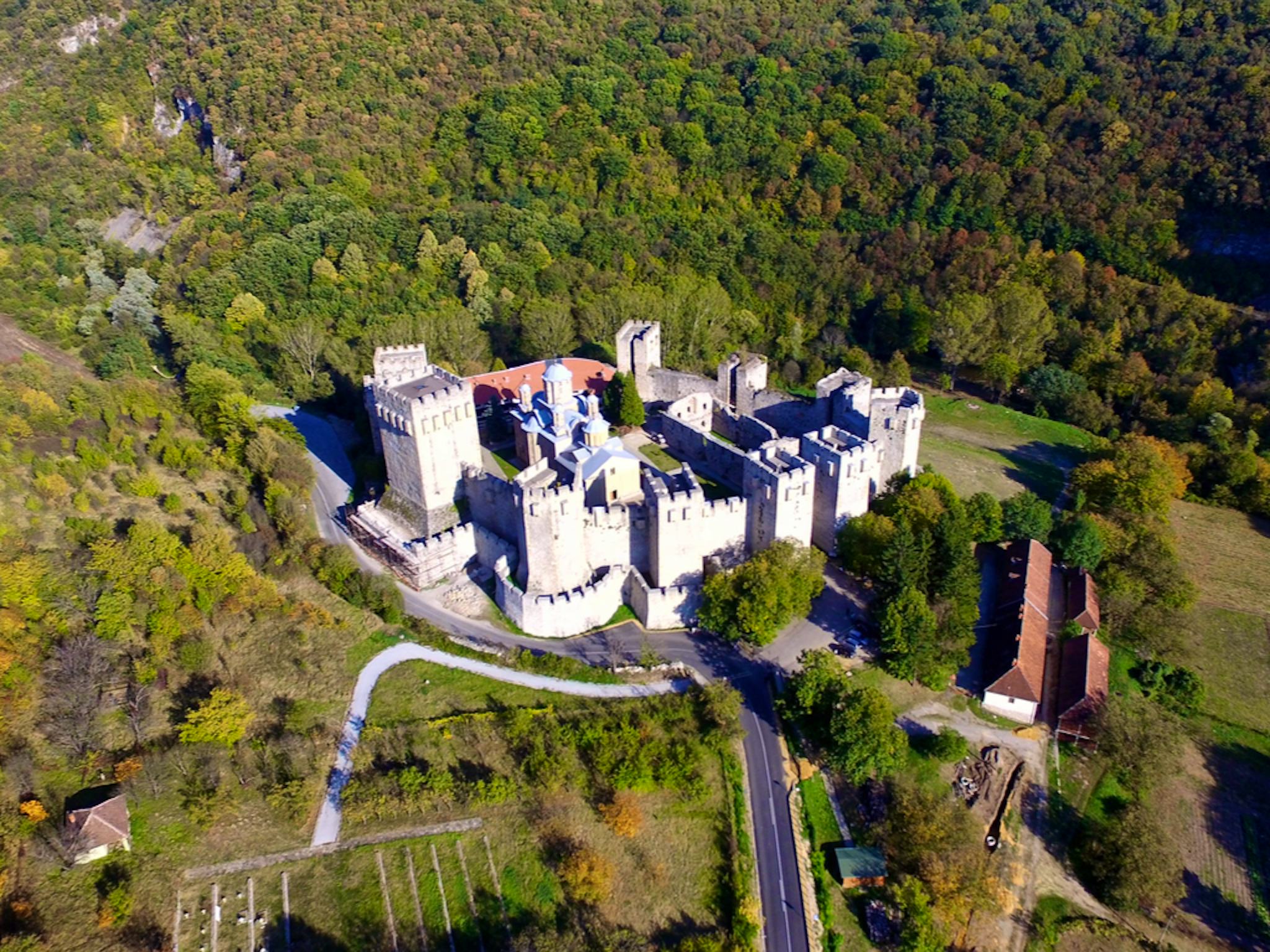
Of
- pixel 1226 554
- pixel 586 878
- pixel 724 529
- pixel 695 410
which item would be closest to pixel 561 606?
pixel 724 529

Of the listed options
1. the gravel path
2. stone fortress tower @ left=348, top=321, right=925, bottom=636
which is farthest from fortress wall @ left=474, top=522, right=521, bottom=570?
the gravel path

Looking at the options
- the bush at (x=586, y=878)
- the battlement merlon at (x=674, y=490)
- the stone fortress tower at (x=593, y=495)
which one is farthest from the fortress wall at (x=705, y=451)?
the bush at (x=586, y=878)

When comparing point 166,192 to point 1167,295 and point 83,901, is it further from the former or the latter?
point 1167,295

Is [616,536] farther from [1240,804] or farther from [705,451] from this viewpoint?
[1240,804]

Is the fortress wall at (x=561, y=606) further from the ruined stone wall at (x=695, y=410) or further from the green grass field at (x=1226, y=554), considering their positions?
the green grass field at (x=1226, y=554)

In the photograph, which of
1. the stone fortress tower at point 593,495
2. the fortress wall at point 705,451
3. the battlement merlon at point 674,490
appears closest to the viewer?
the battlement merlon at point 674,490

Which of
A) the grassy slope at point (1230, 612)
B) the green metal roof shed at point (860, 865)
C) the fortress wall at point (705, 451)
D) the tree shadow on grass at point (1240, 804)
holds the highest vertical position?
the fortress wall at point (705, 451)
